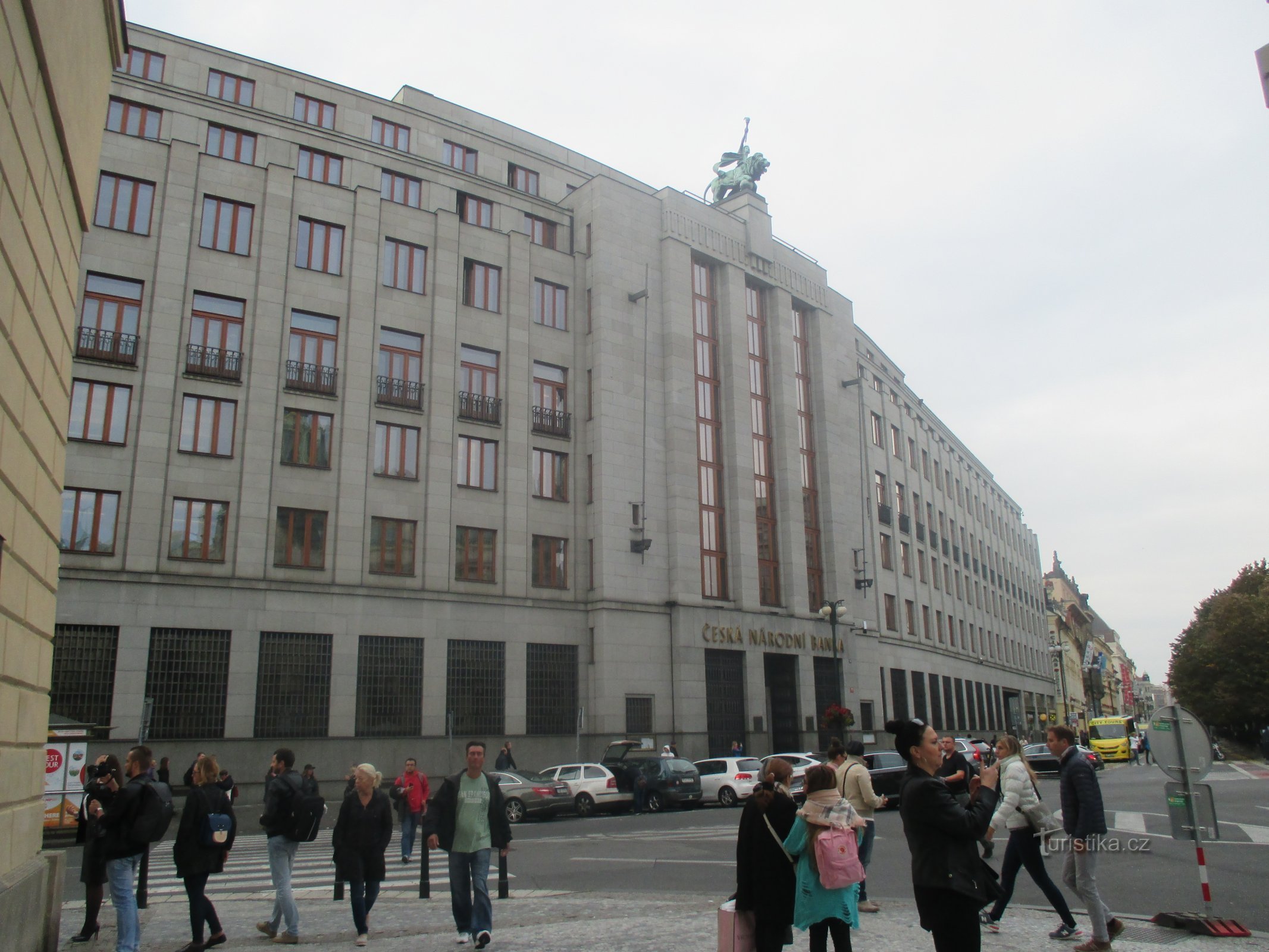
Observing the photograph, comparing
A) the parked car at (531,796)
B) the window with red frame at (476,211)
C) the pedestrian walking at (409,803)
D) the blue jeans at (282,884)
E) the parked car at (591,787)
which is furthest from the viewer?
the window with red frame at (476,211)

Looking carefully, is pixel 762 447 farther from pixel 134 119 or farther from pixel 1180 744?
pixel 1180 744

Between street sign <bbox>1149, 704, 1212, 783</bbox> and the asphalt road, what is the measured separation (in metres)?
1.78

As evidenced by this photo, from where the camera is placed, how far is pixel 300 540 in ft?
105

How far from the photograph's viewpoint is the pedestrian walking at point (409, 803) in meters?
17.9

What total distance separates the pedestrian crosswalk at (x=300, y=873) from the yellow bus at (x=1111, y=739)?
54.1 m

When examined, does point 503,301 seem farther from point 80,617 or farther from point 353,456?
point 80,617

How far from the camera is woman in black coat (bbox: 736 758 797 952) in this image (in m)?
6.84

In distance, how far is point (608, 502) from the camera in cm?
3894

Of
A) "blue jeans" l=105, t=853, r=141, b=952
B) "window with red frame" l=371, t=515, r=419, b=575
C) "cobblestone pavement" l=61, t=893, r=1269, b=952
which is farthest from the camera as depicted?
"window with red frame" l=371, t=515, r=419, b=575

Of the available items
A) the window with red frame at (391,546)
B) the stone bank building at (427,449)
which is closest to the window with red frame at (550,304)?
the stone bank building at (427,449)

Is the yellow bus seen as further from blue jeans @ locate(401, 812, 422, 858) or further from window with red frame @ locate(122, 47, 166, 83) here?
window with red frame @ locate(122, 47, 166, 83)

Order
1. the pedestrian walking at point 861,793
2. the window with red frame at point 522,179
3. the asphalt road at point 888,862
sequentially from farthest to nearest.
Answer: the window with red frame at point 522,179, the asphalt road at point 888,862, the pedestrian walking at point 861,793

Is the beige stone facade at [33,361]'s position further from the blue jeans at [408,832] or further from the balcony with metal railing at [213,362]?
the balcony with metal railing at [213,362]

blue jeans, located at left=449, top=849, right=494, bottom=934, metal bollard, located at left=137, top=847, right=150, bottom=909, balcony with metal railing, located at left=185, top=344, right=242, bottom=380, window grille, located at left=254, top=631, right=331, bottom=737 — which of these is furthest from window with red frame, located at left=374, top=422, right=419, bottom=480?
blue jeans, located at left=449, top=849, right=494, bottom=934
